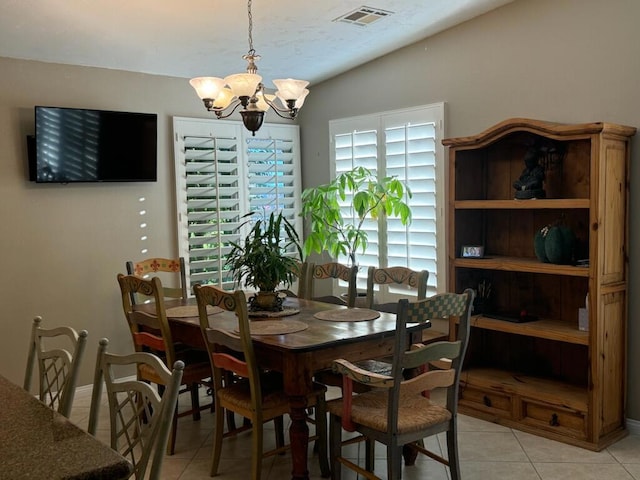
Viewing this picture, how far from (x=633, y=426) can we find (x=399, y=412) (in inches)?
70.6

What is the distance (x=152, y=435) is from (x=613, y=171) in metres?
2.91

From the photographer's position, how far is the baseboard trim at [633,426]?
368 centimetres

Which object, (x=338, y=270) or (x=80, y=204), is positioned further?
(x=80, y=204)

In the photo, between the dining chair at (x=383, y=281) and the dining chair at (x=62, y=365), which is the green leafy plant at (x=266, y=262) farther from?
the dining chair at (x=62, y=365)

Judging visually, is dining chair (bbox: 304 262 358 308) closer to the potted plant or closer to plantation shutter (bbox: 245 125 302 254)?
the potted plant

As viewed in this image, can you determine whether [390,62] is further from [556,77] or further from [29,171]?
[29,171]

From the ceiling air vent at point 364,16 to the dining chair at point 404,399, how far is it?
2.08 meters

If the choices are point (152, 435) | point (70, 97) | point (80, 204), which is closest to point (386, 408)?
point (152, 435)

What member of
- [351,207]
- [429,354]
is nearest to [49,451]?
[429,354]

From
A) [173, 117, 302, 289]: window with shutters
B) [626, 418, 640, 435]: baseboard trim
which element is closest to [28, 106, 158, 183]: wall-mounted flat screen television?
[173, 117, 302, 289]: window with shutters

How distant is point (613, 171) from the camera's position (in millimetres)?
3484

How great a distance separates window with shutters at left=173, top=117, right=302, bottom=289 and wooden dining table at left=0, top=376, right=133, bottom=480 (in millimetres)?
3411

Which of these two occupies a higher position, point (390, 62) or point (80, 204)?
point (390, 62)

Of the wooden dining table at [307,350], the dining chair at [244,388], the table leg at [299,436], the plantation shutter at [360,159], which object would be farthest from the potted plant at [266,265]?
the plantation shutter at [360,159]
